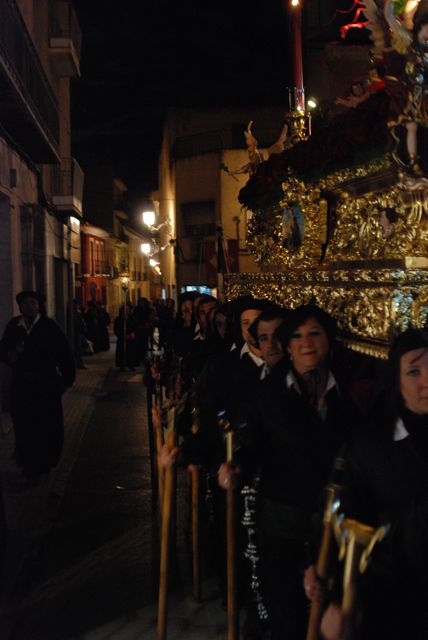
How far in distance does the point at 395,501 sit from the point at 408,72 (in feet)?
7.30

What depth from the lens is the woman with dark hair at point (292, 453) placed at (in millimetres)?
3377

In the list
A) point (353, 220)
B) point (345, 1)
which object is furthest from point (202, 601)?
point (345, 1)

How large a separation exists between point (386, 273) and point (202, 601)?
2.31 metres

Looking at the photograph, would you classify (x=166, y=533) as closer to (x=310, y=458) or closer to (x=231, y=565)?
(x=231, y=565)

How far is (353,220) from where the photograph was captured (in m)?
5.14

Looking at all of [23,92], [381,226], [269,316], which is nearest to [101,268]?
[23,92]

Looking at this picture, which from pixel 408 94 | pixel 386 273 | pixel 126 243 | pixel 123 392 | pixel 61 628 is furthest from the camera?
pixel 126 243

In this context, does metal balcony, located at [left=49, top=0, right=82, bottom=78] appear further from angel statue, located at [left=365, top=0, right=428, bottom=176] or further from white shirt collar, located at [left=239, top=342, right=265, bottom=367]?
angel statue, located at [left=365, top=0, right=428, bottom=176]

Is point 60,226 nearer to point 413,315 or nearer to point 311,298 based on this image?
point 311,298

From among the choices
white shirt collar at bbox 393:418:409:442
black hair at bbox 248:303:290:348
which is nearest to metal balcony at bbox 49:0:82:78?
black hair at bbox 248:303:290:348

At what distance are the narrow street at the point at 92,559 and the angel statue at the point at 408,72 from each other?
2830 mm

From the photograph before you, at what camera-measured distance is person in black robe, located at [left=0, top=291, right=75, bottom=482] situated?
26.4 ft

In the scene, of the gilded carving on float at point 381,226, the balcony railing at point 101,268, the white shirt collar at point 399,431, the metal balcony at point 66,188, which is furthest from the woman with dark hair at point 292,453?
the balcony railing at point 101,268

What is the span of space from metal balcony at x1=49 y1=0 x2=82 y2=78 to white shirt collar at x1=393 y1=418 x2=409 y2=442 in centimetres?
1758
